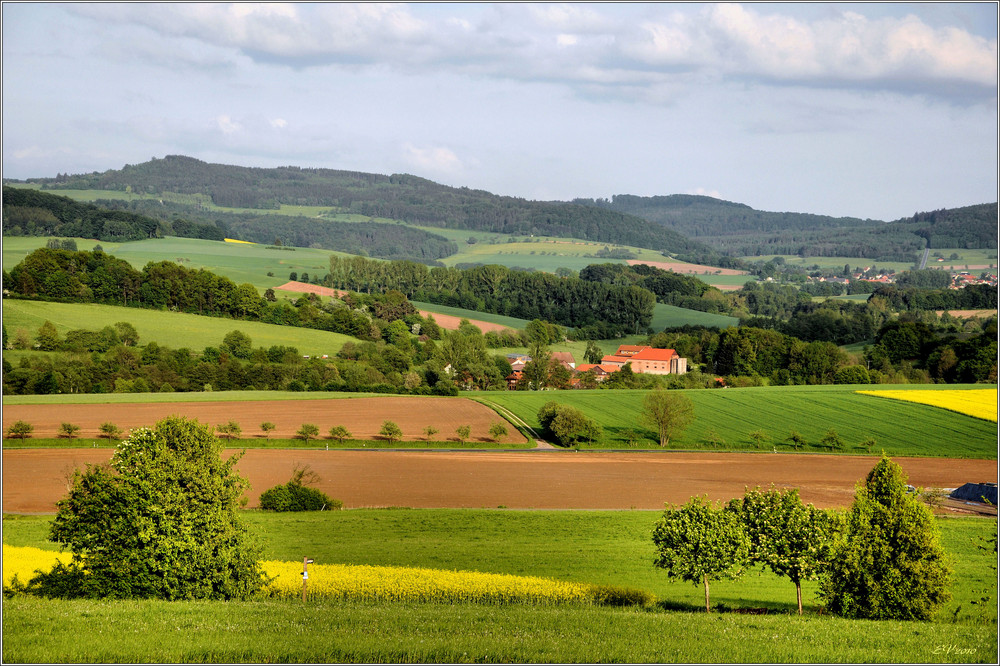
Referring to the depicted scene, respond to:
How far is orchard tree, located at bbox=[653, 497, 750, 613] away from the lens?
2073cm

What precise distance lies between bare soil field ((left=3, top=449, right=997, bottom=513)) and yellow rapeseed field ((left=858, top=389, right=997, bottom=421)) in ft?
31.4

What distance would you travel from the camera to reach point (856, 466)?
150 ft

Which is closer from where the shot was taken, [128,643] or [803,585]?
[128,643]

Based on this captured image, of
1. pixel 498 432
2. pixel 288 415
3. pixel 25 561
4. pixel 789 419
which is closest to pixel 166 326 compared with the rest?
pixel 288 415

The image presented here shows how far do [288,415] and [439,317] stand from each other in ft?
158

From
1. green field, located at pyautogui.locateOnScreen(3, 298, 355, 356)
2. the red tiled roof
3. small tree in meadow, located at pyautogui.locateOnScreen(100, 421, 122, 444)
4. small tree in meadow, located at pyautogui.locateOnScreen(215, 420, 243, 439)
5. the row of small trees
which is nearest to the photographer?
the row of small trees

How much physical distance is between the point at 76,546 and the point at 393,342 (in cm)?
6721

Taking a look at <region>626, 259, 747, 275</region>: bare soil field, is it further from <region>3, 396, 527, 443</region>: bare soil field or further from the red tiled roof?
<region>3, 396, 527, 443</region>: bare soil field

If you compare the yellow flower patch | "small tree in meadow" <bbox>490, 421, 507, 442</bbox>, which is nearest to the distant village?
"small tree in meadow" <bbox>490, 421, 507, 442</bbox>

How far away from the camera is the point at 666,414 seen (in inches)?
2036

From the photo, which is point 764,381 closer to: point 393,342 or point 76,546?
point 393,342

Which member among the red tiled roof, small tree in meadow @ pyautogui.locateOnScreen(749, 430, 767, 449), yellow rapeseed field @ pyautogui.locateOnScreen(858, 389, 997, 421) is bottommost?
small tree in meadow @ pyautogui.locateOnScreen(749, 430, 767, 449)

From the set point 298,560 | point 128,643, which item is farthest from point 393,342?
point 128,643

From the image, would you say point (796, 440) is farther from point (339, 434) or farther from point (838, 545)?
point (838, 545)
